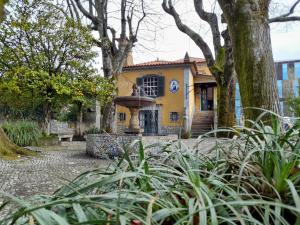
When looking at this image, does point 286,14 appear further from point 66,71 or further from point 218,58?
point 66,71

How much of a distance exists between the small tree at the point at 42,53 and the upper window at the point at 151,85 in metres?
8.40

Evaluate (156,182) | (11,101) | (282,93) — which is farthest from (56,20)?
(282,93)

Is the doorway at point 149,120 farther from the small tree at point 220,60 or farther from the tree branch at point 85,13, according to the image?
the small tree at point 220,60

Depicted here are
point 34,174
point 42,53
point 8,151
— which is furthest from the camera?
point 42,53

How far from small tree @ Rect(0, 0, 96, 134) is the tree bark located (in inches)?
330

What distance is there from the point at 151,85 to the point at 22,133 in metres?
11.2

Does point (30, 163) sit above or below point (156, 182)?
below

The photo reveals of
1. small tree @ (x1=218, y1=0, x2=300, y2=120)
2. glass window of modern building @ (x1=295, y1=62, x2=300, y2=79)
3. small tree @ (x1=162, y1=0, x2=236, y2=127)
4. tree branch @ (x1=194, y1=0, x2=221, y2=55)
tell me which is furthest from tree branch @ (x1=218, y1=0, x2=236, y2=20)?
glass window of modern building @ (x1=295, y1=62, x2=300, y2=79)

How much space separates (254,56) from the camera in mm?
3502

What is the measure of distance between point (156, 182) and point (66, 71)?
466 inches

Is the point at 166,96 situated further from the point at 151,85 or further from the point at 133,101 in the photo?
the point at 133,101

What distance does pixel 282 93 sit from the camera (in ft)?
81.0

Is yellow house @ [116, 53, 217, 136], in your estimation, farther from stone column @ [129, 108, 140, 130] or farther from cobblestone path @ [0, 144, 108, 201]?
cobblestone path @ [0, 144, 108, 201]

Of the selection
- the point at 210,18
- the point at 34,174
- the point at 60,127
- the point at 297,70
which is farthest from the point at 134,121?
the point at 297,70
